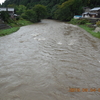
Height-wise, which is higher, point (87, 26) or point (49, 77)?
point (87, 26)

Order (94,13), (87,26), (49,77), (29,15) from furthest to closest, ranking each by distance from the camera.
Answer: (29,15), (94,13), (87,26), (49,77)

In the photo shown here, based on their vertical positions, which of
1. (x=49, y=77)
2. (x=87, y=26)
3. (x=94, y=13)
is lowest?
(x=49, y=77)

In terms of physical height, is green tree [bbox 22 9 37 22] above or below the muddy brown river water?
above

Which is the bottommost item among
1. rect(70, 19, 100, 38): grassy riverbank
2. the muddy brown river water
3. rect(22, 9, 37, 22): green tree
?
the muddy brown river water

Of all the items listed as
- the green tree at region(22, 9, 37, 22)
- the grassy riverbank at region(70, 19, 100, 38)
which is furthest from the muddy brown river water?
the green tree at region(22, 9, 37, 22)

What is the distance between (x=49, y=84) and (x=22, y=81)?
1.53 metres

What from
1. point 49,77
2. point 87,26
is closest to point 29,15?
point 87,26

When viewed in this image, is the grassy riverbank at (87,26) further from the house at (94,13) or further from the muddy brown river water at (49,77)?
the house at (94,13)

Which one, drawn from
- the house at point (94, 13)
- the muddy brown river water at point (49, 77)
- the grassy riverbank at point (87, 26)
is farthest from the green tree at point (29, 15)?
the muddy brown river water at point (49, 77)

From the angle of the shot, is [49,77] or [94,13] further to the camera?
[94,13]

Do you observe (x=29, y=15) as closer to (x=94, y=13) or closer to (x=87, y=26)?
(x=87, y=26)

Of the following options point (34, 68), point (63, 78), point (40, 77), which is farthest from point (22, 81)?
point (63, 78)

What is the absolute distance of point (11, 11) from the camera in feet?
138

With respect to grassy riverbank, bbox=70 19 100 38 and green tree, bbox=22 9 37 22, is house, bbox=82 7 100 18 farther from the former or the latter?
green tree, bbox=22 9 37 22
